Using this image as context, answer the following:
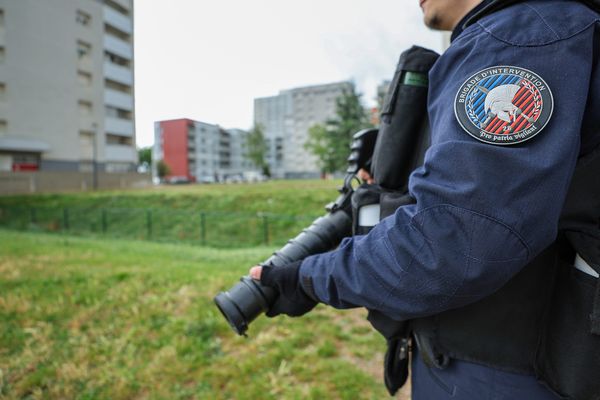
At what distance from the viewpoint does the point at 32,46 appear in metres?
6.76

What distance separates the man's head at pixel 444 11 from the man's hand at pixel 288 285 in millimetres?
877

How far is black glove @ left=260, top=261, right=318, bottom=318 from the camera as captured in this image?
1113 millimetres

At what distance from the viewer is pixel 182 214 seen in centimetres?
1523

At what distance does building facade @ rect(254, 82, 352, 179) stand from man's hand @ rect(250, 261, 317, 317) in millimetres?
74353

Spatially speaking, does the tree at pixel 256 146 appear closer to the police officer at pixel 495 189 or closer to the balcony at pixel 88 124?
the balcony at pixel 88 124

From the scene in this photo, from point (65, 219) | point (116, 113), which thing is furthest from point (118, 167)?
point (65, 219)

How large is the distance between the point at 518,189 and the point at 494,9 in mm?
454

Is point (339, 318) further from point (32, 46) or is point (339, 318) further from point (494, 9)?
point (32, 46)

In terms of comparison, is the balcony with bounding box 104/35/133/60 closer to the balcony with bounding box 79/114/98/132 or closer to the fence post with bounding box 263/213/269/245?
the fence post with bounding box 263/213/269/245

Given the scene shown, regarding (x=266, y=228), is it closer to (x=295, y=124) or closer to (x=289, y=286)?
(x=289, y=286)

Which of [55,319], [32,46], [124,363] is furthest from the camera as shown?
[32,46]

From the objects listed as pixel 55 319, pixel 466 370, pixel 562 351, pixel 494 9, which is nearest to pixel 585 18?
pixel 494 9

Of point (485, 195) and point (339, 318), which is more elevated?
point (485, 195)

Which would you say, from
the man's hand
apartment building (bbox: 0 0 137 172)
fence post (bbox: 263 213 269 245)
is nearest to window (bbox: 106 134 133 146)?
apartment building (bbox: 0 0 137 172)
